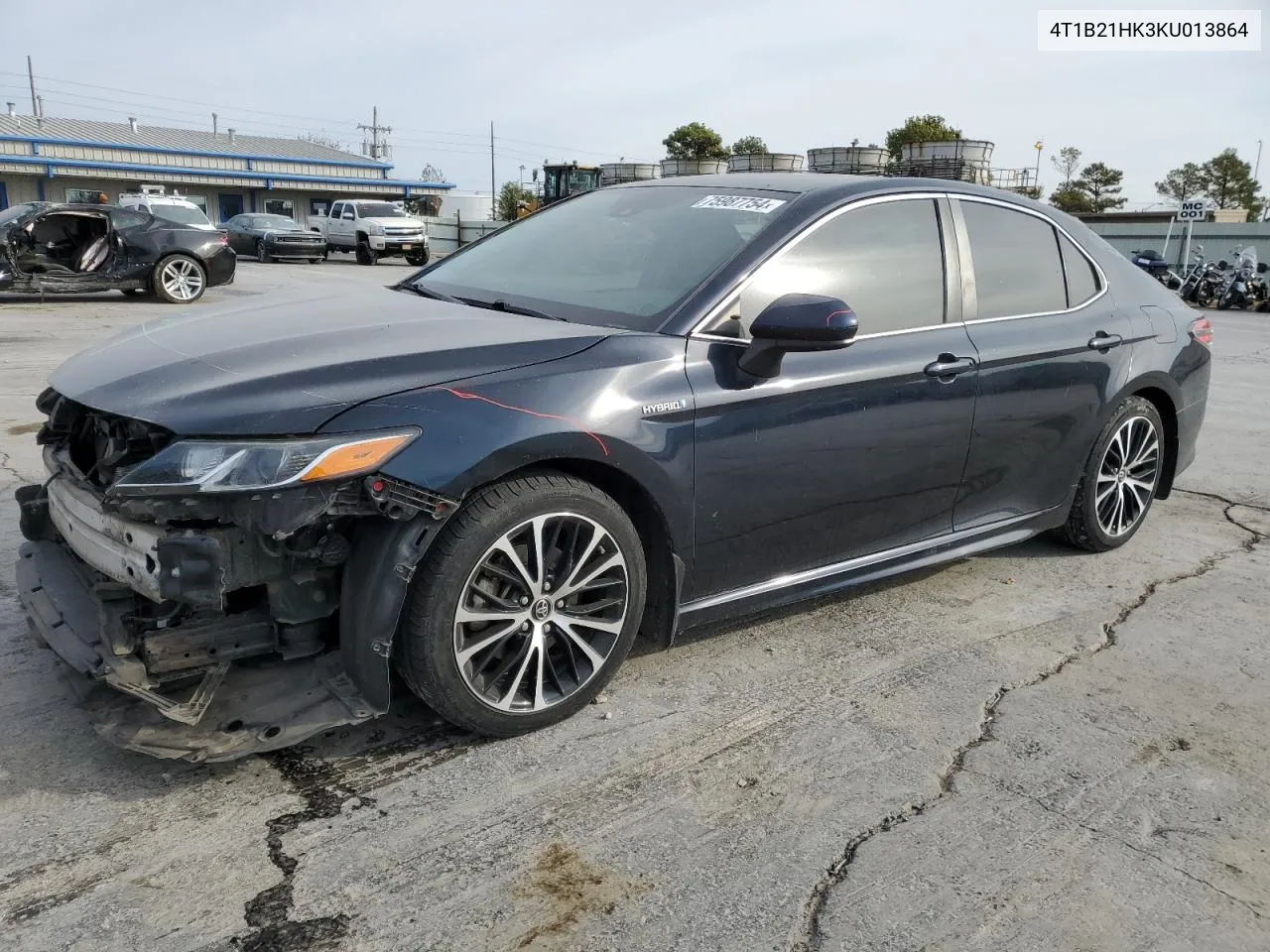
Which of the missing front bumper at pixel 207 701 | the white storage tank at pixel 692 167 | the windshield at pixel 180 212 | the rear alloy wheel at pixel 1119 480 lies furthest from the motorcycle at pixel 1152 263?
the windshield at pixel 180 212

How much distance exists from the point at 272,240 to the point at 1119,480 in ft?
88.7

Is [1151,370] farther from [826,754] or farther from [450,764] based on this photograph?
[450,764]

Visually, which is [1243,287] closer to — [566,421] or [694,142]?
[566,421]

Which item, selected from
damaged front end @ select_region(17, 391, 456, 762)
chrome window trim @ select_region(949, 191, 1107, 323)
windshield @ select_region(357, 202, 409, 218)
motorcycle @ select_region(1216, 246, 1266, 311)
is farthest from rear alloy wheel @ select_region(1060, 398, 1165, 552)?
windshield @ select_region(357, 202, 409, 218)

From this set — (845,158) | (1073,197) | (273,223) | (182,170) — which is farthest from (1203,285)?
→ (182,170)

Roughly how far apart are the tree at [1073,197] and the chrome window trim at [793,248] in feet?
188

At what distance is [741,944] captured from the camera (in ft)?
7.22

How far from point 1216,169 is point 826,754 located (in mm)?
62607

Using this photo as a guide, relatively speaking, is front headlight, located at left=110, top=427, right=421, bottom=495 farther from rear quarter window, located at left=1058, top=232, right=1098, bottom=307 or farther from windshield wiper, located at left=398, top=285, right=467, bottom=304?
rear quarter window, located at left=1058, top=232, right=1098, bottom=307

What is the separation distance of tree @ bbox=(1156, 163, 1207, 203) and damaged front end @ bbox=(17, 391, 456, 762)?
62.6 metres

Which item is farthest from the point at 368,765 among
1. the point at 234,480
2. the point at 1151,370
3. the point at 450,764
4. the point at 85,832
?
the point at 1151,370

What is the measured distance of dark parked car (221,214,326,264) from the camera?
2820 cm

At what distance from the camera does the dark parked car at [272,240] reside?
92.5 feet

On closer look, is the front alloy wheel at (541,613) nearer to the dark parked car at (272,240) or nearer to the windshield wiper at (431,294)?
the windshield wiper at (431,294)
